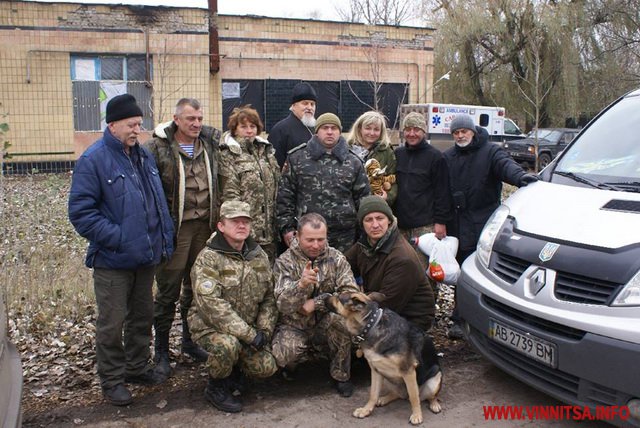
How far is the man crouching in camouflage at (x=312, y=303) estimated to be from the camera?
395 centimetres

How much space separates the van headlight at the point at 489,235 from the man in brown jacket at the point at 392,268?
436 millimetres

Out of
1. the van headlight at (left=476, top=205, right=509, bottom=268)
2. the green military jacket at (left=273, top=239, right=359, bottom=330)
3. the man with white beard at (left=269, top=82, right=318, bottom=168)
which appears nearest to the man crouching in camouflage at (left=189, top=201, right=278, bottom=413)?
the green military jacket at (left=273, top=239, right=359, bottom=330)

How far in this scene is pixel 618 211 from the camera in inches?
134

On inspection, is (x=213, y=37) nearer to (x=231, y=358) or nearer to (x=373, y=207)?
(x=373, y=207)

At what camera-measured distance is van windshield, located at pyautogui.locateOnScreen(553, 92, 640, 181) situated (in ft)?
12.8

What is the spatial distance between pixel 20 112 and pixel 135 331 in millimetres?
14646

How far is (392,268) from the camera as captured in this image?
160 inches

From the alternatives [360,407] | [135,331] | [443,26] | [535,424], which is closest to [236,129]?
[135,331]

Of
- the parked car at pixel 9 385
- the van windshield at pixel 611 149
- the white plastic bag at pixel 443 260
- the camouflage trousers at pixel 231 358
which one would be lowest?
the camouflage trousers at pixel 231 358

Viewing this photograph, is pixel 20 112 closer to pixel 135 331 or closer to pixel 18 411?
pixel 135 331

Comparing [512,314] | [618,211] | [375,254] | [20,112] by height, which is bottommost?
[512,314]

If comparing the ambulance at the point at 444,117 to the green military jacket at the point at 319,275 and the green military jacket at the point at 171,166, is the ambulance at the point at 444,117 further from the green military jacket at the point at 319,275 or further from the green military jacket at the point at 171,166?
the green military jacket at the point at 171,166

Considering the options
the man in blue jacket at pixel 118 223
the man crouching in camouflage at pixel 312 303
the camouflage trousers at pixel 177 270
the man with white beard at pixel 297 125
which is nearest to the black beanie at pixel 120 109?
the man in blue jacket at pixel 118 223

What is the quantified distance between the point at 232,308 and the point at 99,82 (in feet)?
50.6
